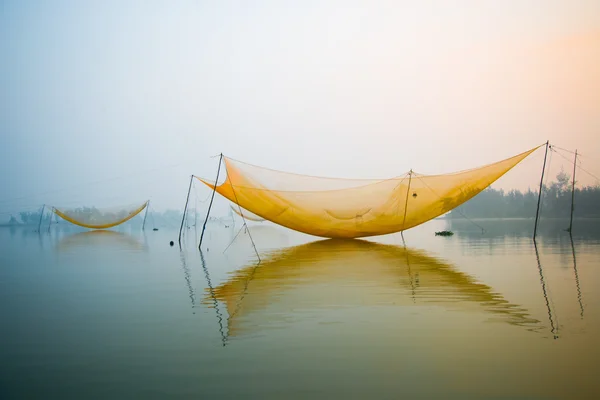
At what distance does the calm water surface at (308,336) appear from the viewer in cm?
392

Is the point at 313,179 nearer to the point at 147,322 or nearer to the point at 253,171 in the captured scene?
the point at 253,171

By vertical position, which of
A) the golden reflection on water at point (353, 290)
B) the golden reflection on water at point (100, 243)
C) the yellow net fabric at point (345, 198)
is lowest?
the golden reflection on water at point (353, 290)

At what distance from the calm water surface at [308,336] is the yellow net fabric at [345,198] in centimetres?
744

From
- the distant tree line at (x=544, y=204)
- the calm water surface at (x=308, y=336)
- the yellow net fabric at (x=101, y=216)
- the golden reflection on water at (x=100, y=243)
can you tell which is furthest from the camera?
the distant tree line at (x=544, y=204)

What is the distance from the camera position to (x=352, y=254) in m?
15.7

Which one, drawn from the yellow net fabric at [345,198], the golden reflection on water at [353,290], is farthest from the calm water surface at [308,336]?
the yellow net fabric at [345,198]

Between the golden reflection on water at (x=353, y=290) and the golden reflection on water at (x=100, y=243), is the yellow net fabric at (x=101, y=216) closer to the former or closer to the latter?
the golden reflection on water at (x=100, y=243)

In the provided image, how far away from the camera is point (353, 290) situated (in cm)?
837

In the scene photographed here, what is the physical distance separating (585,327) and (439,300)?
2116 millimetres

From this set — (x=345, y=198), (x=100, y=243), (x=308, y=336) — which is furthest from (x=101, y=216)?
(x=308, y=336)

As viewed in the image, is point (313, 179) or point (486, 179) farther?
point (313, 179)

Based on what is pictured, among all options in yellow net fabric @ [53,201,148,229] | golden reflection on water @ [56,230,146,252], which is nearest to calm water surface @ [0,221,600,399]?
golden reflection on water @ [56,230,146,252]

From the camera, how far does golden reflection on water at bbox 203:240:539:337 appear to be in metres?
6.70

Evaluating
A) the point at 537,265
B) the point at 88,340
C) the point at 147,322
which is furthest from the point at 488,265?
the point at 88,340
